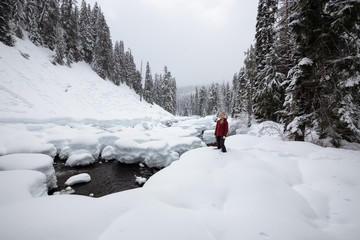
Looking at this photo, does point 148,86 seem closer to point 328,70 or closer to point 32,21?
point 32,21

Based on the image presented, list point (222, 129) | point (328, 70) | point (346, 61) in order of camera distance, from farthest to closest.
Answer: point (328, 70) → point (222, 129) → point (346, 61)

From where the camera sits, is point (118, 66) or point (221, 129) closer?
point (221, 129)

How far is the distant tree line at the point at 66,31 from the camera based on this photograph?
Result: 18488mm

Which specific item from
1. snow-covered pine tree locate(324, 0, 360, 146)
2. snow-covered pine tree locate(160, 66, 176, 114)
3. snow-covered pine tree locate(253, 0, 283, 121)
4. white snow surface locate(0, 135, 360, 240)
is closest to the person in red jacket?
white snow surface locate(0, 135, 360, 240)

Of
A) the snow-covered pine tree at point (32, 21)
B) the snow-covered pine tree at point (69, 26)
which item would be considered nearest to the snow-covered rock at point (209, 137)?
the snow-covered pine tree at point (69, 26)

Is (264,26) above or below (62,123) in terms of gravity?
above

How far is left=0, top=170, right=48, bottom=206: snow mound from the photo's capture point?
3.08 m

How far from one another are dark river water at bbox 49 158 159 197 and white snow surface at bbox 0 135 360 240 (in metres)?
4.36

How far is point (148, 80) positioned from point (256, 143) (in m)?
43.5

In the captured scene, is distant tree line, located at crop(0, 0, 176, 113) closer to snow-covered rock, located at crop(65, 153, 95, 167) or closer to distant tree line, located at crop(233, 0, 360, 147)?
snow-covered rock, located at crop(65, 153, 95, 167)

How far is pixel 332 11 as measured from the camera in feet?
18.2

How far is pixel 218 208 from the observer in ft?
8.38

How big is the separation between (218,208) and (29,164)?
23.7 feet

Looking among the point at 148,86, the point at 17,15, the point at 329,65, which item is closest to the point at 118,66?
the point at 148,86
